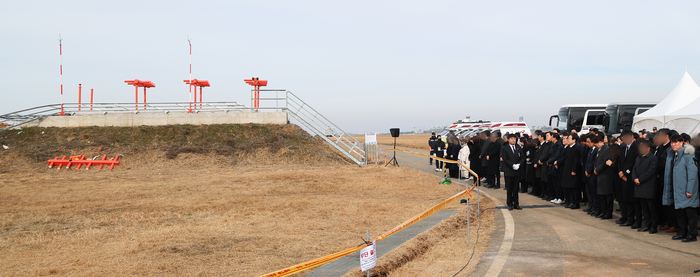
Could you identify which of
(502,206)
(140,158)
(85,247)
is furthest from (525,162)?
Result: (140,158)

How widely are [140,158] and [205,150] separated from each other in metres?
3.03

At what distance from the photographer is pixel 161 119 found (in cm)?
2752

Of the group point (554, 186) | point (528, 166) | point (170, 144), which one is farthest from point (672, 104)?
point (170, 144)

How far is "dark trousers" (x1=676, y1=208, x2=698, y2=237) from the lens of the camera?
7816 mm

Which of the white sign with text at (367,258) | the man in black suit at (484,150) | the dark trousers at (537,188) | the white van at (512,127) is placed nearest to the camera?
the white sign with text at (367,258)

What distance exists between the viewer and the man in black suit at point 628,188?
9.02 m

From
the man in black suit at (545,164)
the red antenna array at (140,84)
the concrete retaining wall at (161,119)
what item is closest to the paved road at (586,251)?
the man in black suit at (545,164)

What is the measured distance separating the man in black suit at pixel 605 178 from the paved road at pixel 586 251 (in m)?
0.27

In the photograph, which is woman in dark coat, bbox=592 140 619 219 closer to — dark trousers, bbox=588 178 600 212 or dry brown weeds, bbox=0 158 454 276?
dark trousers, bbox=588 178 600 212

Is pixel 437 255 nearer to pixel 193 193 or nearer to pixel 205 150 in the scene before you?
pixel 193 193

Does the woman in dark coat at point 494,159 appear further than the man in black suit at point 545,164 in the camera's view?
Yes

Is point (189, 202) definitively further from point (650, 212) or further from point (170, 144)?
point (170, 144)

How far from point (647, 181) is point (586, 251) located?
89.0 inches

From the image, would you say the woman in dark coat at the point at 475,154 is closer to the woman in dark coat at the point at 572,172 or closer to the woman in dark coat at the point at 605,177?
the woman in dark coat at the point at 572,172
